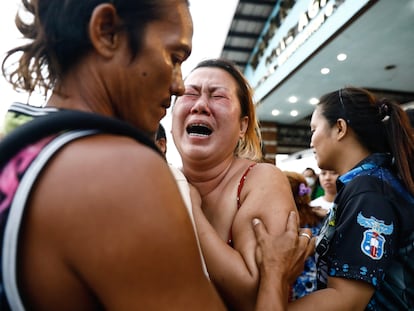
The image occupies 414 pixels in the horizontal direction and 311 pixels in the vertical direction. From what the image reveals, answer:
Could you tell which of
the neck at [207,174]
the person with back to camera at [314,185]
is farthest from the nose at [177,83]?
the person with back to camera at [314,185]

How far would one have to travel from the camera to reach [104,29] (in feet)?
2.25

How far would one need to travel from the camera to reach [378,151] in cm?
164

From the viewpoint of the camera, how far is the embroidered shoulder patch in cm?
120

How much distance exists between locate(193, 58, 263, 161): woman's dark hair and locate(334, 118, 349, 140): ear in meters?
0.41

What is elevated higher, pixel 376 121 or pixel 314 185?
pixel 376 121

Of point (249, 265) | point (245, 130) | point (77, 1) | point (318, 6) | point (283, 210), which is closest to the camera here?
point (77, 1)

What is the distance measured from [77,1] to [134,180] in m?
0.40

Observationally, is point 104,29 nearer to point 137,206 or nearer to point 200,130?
point 137,206

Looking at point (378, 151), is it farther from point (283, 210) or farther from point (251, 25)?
point (251, 25)

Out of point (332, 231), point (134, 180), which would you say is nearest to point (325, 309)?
point (332, 231)

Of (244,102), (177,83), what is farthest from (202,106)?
(177,83)

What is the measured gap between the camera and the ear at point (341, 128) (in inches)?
67.0

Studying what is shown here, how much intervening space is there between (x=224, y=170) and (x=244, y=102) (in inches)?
12.2

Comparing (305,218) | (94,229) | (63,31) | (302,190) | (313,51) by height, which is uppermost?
(313,51)
